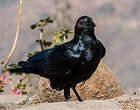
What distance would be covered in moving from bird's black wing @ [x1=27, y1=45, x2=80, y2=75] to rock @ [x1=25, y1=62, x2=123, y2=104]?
1.47 metres

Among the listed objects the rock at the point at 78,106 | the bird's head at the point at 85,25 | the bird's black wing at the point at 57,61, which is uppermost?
the bird's head at the point at 85,25

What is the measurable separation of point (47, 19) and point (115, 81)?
9.15 ft

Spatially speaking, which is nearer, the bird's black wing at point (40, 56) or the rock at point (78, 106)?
the rock at point (78, 106)

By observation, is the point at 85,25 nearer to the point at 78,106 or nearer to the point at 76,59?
the point at 76,59

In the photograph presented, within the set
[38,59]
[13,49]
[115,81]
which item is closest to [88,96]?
[115,81]

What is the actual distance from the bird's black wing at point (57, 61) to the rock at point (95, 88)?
4.83 ft

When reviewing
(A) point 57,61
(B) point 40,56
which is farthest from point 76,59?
(B) point 40,56

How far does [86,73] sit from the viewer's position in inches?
233

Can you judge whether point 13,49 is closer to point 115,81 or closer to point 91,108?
point 115,81

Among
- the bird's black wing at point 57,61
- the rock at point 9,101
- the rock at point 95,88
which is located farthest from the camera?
the rock at point 95,88

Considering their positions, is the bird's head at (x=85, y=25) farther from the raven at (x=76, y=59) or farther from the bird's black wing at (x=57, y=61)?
the bird's black wing at (x=57, y=61)

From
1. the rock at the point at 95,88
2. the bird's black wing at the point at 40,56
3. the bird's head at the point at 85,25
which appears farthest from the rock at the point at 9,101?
the bird's head at the point at 85,25

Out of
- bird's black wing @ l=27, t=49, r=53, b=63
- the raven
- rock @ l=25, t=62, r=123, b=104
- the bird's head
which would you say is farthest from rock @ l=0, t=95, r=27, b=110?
the bird's head

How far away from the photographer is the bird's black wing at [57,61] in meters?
5.90
